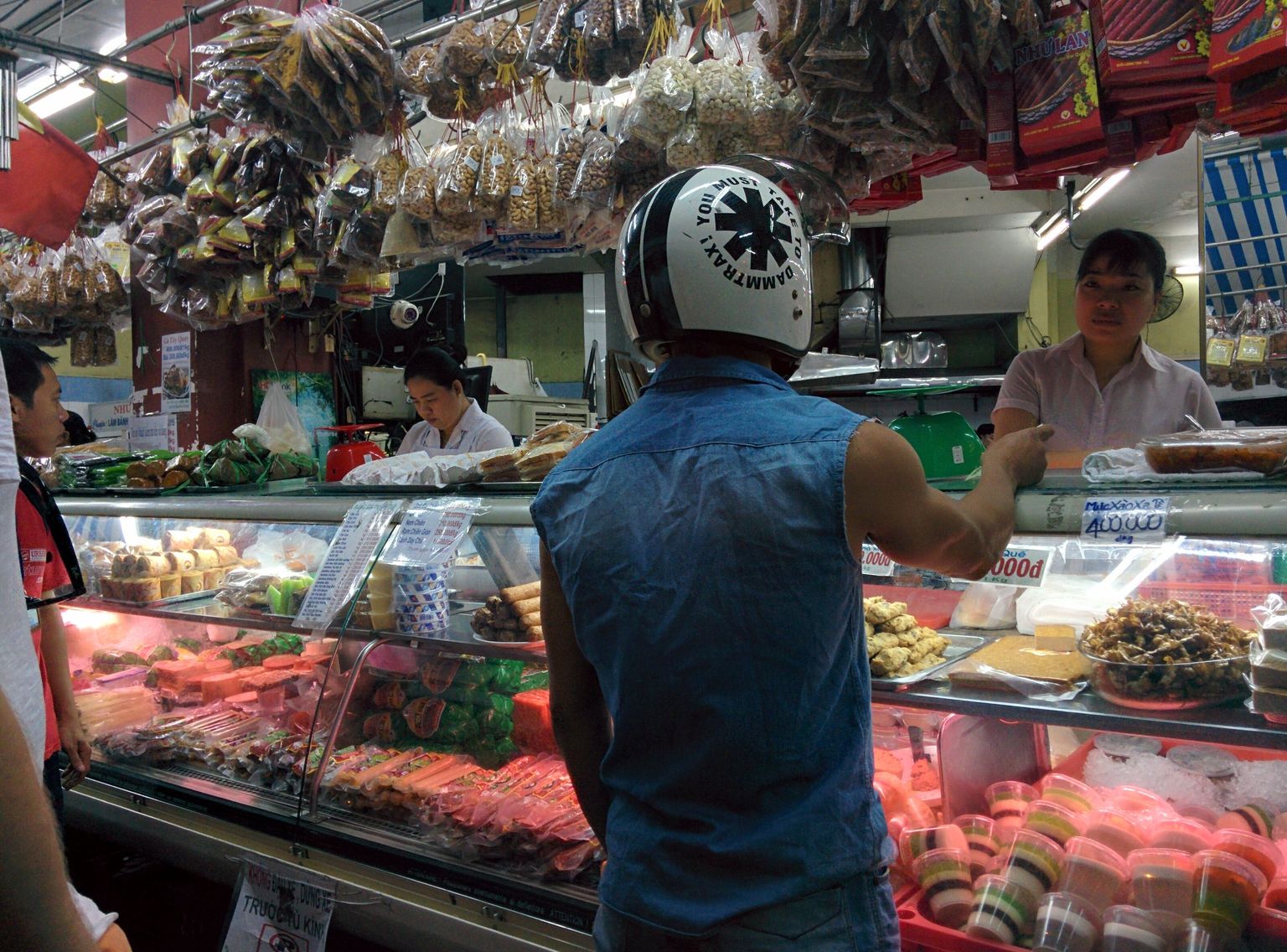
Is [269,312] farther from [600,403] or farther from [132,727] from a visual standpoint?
[600,403]

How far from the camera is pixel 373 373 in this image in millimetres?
5793

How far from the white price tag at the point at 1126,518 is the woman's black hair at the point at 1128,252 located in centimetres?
124

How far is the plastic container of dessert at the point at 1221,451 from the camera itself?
4.95 ft

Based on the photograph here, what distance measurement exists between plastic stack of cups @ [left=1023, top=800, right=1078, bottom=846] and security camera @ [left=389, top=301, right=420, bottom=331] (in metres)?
4.79

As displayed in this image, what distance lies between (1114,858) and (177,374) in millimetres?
5073

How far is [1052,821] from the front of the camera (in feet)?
5.56

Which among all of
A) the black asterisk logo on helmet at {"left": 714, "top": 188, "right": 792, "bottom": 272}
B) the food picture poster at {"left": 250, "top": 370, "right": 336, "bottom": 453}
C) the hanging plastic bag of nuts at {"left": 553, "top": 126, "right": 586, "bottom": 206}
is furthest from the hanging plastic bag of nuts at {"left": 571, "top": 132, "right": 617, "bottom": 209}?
the food picture poster at {"left": 250, "top": 370, "right": 336, "bottom": 453}

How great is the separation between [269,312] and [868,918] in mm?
4244

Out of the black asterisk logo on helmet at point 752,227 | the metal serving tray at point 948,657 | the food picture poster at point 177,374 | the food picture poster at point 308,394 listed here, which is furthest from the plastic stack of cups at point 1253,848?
the food picture poster at point 177,374

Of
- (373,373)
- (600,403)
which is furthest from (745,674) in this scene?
(600,403)

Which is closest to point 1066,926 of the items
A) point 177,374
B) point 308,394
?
point 308,394

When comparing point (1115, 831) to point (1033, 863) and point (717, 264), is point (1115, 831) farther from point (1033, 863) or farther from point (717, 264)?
point (717, 264)

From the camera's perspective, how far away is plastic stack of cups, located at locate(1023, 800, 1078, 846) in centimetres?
168

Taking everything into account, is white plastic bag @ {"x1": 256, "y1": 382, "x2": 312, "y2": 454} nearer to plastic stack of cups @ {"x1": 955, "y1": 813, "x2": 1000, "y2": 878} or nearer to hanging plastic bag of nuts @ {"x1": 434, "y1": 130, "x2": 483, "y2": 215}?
hanging plastic bag of nuts @ {"x1": 434, "y1": 130, "x2": 483, "y2": 215}
